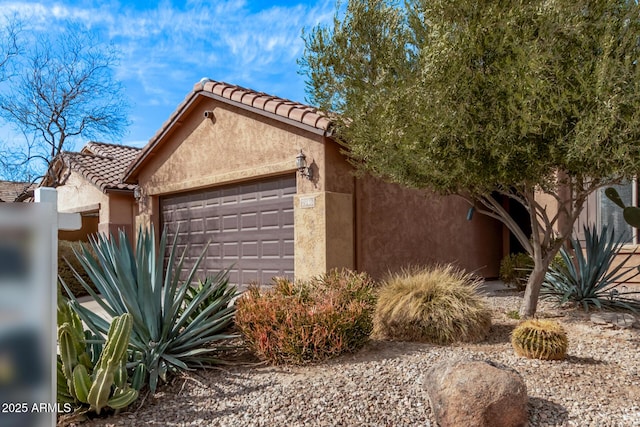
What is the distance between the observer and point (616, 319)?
7.36 m

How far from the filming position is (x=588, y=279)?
8344mm

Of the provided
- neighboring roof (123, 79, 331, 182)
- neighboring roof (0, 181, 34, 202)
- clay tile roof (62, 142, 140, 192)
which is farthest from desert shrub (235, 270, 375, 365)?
neighboring roof (0, 181, 34, 202)

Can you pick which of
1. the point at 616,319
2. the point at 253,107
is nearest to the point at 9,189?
the point at 253,107

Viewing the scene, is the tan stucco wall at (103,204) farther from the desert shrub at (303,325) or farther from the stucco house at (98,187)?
the desert shrub at (303,325)

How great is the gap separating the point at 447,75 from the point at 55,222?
16.5 feet

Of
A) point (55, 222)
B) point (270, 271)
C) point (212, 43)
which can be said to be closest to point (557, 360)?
point (55, 222)

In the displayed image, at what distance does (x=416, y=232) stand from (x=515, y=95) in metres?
6.22

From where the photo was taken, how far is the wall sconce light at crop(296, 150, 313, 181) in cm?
991

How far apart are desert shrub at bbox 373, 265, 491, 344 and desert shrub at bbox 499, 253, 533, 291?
15.8 feet

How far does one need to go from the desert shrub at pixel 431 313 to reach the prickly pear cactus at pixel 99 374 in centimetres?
349

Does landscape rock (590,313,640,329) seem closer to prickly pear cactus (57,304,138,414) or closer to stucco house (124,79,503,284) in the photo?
stucco house (124,79,503,284)

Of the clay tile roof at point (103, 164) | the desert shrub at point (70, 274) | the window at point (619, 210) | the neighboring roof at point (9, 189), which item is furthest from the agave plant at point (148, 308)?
the neighboring roof at point (9, 189)

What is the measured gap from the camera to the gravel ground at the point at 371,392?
450cm

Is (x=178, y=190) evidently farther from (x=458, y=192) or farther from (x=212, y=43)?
(x=458, y=192)
